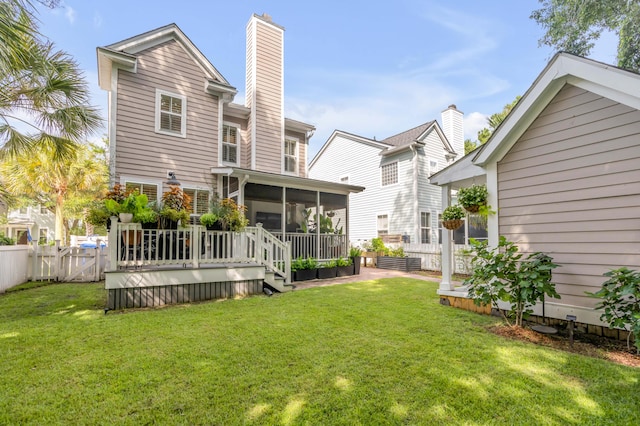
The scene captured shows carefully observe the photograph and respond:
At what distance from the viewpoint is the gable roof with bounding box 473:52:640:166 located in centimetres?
364

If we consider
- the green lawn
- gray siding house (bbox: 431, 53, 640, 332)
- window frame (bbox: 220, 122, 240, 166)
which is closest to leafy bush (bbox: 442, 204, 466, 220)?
gray siding house (bbox: 431, 53, 640, 332)

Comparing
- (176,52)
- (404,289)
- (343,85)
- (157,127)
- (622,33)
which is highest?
(343,85)

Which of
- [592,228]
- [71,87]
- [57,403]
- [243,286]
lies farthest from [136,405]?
[71,87]

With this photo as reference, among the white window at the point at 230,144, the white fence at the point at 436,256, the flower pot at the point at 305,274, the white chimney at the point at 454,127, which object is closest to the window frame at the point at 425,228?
the white fence at the point at 436,256

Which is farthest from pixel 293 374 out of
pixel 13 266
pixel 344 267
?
pixel 13 266

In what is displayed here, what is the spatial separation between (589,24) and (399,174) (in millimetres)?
8446

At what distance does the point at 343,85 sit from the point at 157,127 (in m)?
11.2

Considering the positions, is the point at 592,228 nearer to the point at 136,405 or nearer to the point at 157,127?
the point at 136,405

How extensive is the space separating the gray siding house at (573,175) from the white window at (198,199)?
766 centimetres

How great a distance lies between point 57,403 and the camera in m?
2.36

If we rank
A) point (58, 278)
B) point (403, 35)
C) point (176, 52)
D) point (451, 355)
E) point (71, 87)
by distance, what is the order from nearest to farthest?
1. point (451, 355)
2. point (71, 87)
3. point (58, 278)
4. point (176, 52)
5. point (403, 35)

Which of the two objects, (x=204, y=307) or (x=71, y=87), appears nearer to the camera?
(x=204, y=307)

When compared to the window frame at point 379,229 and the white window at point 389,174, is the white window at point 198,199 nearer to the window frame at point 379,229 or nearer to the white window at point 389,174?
the window frame at point 379,229

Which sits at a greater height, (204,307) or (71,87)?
(71,87)
